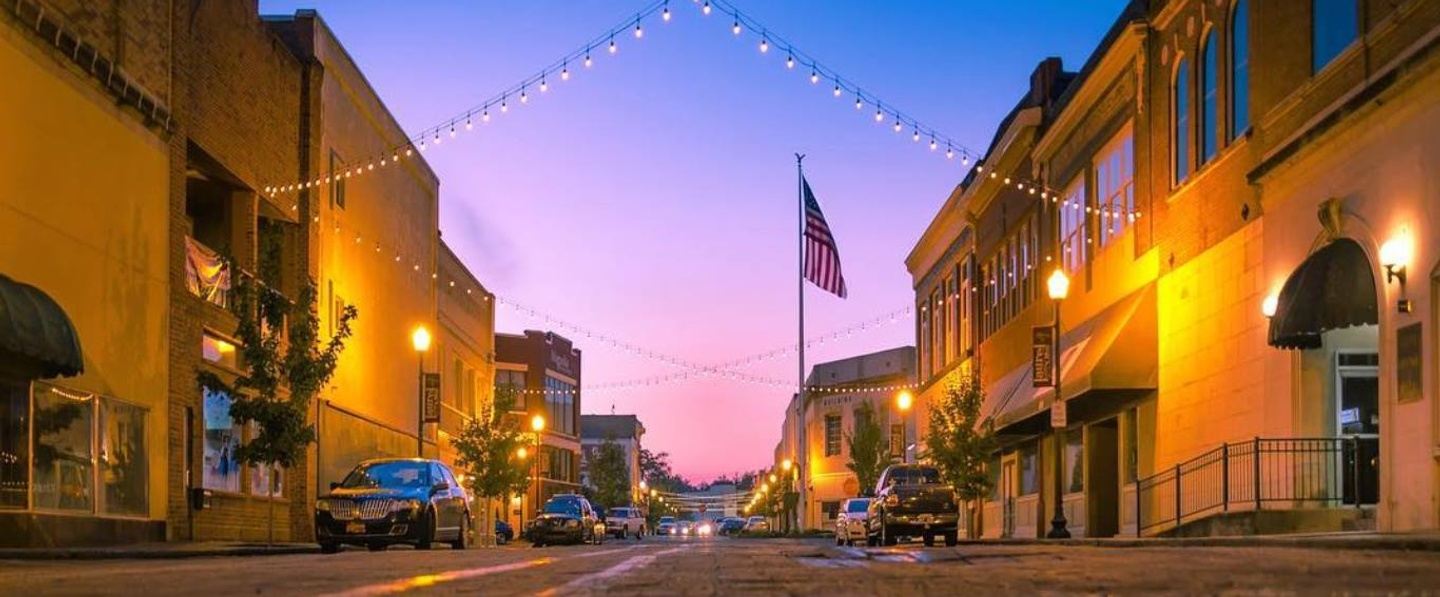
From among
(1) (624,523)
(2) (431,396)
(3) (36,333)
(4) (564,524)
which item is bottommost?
(1) (624,523)

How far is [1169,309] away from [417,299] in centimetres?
2728

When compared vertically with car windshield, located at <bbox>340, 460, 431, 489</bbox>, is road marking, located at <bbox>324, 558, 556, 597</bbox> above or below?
above

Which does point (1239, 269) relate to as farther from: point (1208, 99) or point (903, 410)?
point (903, 410)

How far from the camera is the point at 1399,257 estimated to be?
18375mm

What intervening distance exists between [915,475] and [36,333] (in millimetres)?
17127

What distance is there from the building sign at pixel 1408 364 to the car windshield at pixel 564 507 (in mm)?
28198

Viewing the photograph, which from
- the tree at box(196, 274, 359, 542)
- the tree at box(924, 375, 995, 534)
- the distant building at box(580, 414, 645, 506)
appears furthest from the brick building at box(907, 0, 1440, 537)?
the distant building at box(580, 414, 645, 506)

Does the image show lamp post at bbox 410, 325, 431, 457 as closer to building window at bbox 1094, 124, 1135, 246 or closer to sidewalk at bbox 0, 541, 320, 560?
sidewalk at bbox 0, 541, 320, 560

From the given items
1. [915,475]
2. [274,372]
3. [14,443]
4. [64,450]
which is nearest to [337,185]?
[274,372]

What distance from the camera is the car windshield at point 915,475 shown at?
30.6 meters

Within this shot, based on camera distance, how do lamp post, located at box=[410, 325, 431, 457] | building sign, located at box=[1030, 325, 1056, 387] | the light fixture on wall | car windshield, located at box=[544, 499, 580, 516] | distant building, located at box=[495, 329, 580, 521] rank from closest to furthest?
the light fixture on wall
building sign, located at box=[1030, 325, 1056, 387]
lamp post, located at box=[410, 325, 431, 457]
car windshield, located at box=[544, 499, 580, 516]
distant building, located at box=[495, 329, 580, 521]

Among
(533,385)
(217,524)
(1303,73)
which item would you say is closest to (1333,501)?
(1303,73)

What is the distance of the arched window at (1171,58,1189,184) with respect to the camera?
89.0 feet

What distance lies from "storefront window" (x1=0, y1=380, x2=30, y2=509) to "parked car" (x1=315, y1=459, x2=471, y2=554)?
4849mm
